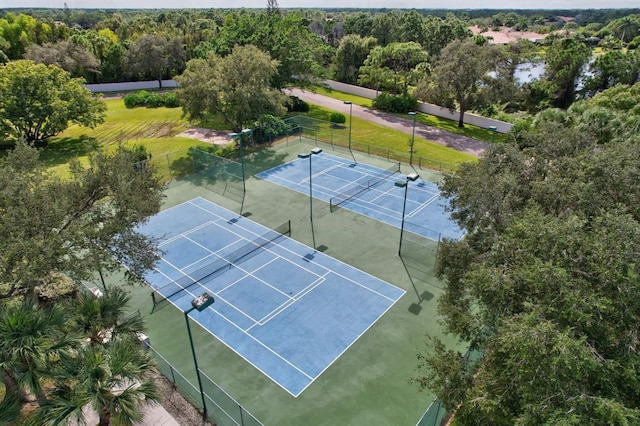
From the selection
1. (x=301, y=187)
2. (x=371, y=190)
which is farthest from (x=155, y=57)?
(x=371, y=190)

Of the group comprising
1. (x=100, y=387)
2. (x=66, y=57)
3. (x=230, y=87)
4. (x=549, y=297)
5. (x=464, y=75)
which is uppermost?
(x=549, y=297)

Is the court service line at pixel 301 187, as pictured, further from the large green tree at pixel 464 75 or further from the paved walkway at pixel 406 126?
the large green tree at pixel 464 75

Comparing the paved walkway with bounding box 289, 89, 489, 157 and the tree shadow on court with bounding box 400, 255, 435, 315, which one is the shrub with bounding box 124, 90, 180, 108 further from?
the tree shadow on court with bounding box 400, 255, 435, 315

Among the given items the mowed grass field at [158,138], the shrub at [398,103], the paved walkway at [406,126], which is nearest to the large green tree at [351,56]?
the paved walkway at [406,126]

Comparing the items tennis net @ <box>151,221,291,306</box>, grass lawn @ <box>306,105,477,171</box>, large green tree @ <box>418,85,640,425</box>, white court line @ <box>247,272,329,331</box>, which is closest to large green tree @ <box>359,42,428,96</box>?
grass lawn @ <box>306,105,477,171</box>

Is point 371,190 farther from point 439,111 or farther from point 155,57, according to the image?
point 155,57

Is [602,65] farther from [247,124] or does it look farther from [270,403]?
[270,403]
